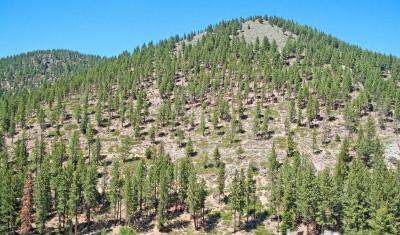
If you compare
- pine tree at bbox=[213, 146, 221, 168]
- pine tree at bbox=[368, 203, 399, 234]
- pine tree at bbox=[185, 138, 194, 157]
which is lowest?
pine tree at bbox=[368, 203, 399, 234]

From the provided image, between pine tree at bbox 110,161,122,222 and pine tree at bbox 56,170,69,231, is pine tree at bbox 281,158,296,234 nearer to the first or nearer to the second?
pine tree at bbox 110,161,122,222

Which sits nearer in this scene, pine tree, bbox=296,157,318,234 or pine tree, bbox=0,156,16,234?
pine tree, bbox=296,157,318,234

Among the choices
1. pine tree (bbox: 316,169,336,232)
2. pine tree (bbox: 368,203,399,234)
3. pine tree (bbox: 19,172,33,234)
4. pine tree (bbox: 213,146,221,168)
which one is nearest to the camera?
pine tree (bbox: 368,203,399,234)

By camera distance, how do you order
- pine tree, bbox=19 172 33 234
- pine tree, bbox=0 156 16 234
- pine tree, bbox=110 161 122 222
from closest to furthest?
pine tree, bbox=0 156 16 234
pine tree, bbox=19 172 33 234
pine tree, bbox=110 161 122 222

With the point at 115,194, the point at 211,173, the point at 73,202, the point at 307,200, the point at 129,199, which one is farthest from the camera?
the point at 211,173

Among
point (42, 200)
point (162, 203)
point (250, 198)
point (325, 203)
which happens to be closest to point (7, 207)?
point (42, 200)

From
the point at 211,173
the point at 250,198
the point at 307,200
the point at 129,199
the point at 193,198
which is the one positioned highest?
the point at 211,173

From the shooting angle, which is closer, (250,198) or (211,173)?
(250,198)

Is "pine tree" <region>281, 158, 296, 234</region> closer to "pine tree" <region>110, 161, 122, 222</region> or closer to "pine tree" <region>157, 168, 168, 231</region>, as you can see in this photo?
"pine tree" <region>157, 168, 168, 231</region>

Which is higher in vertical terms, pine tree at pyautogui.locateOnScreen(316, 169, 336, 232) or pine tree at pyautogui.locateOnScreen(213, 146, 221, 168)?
pine tree at pyautogui.locateOnScreen(213, 146, 221, 168)

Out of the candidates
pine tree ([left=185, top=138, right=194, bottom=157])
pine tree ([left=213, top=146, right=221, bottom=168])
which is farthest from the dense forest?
pine tree ([left=213, top=146, right=221, bottom=168])

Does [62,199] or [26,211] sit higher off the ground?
[62,199]

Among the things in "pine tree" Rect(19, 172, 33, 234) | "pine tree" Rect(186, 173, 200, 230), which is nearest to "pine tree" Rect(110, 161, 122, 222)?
"pine tree" Rect(186, 173, 200, 230)

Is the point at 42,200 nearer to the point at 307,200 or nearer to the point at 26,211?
the point at 26,211
